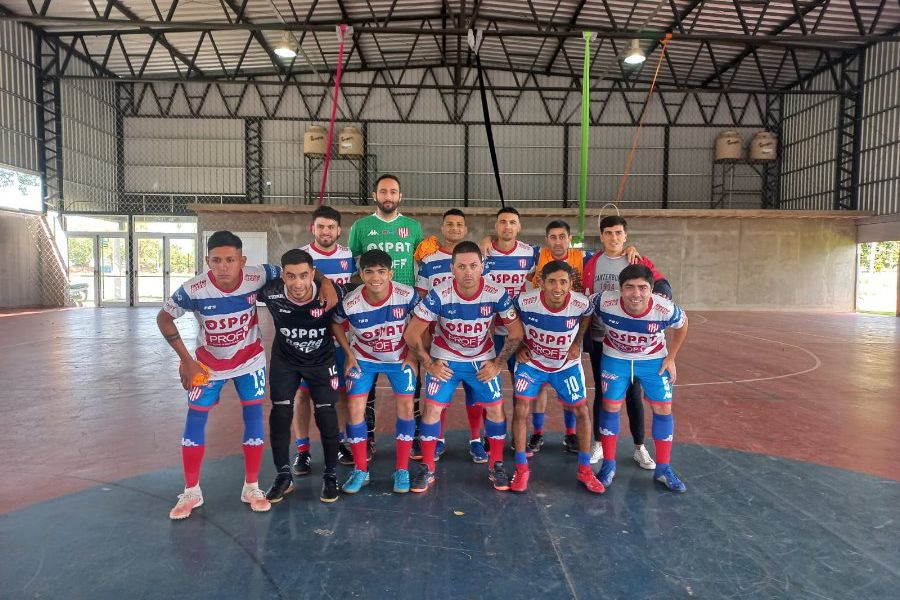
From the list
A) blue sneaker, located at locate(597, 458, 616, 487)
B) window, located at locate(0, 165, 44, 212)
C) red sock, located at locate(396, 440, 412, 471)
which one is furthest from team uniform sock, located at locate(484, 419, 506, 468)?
window, located at locate(0, 165, 44, 212)


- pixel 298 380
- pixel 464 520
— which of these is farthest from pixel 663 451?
pixel 298 380

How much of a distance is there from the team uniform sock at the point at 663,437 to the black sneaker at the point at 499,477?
3.83 feet

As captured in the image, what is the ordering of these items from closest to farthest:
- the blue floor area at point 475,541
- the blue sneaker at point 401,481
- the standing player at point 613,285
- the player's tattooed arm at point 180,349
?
the blue floor area at point 475,541 < the player's tattooed arm at point 180,349 < the blue sneaker at point 401,481 < the standing player at point 613,285

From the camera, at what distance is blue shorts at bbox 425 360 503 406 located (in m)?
3.97

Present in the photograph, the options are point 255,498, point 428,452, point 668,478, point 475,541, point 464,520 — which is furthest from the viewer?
point 428,452

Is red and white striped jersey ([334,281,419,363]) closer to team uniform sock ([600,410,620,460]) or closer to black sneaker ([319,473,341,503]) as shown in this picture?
black sneaker ([319,473,341,503])

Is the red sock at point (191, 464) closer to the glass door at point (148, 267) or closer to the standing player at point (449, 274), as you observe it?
the standing player at point (449, 274)

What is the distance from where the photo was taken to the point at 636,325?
3.96 metres

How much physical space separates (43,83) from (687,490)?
80.8 ft

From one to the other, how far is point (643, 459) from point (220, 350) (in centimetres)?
338

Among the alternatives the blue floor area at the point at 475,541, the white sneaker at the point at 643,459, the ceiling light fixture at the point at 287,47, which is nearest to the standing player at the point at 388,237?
the blue floor area at the point at 475,541

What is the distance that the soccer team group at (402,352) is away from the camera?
11.9ft

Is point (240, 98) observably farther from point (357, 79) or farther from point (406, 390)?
point (406, 390)

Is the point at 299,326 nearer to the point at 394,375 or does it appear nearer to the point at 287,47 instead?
the point at 394,375
